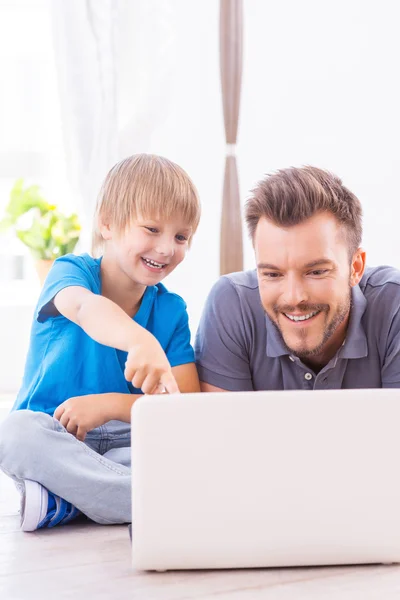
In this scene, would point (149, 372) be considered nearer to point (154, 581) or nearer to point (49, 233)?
point (154, 581)

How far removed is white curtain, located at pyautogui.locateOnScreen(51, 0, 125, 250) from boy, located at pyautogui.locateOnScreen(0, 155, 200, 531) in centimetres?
85

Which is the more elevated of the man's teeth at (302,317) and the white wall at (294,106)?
the white wall at (294,106)

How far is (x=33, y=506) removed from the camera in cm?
137

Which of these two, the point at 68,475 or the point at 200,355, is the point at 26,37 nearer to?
the point at 200,355

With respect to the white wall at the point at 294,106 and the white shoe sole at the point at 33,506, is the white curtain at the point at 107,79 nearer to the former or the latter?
the white wall at the point at 294,106

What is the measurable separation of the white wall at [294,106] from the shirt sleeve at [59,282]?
1.28 m

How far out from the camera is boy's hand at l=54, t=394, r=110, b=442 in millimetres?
1486

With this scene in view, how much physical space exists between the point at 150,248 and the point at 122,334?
347mm

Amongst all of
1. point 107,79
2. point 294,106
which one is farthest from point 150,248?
point 294,106

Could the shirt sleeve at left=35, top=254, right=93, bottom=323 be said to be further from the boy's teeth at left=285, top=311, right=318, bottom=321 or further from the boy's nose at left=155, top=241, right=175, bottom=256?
the boy's teeth at left=285, top=311, right=318, bottom=321

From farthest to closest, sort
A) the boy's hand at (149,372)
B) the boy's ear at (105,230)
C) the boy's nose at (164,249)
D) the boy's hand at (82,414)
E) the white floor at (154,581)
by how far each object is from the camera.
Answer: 1. the boy's ear at (105,230)
2. the boy's nose at (164,249)
3. the boy's hand at (82,414)
4. the boy's hand at (149,372)
5. the white floor at (154,581)

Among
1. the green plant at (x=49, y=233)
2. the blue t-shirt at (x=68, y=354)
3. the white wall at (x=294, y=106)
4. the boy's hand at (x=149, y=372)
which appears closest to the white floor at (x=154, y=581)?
the boy's hand at (x=149, y=372)

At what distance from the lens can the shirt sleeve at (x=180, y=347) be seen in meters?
1.65

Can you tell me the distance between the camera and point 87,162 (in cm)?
262
